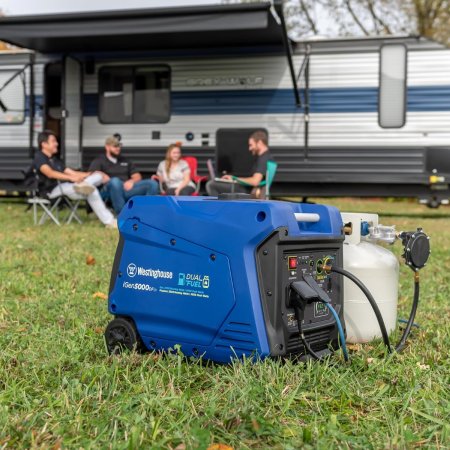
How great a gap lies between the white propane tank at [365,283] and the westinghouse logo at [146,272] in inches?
30.0

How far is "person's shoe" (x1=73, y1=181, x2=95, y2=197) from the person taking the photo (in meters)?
7.23

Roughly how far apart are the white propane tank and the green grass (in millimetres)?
95

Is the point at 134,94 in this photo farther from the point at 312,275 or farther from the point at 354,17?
the point at 354,17

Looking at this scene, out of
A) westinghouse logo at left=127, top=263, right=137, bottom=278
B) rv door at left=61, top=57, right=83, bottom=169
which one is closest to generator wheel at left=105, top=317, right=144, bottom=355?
westinghouse logo at left=127, top=263, right=137, bottom=278

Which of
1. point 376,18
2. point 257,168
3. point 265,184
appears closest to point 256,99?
point 257,168

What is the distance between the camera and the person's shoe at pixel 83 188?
7227mm

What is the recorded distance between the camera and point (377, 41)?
8656 millimetres

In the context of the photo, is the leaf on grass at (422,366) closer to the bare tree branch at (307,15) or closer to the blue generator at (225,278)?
the blue generator at (225,278)

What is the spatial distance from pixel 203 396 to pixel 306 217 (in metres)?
0.74

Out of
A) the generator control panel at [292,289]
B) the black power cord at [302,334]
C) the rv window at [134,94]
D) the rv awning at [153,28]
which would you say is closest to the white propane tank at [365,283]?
the generator control panel at [292,289]

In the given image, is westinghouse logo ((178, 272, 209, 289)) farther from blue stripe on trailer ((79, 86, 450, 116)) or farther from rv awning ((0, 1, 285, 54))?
blue stripe on trailer ((79, 86, 450, 116))

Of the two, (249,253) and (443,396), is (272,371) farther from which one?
(443,396)

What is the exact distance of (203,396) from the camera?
197 centimetres

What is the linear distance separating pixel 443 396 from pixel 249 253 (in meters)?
0.76
